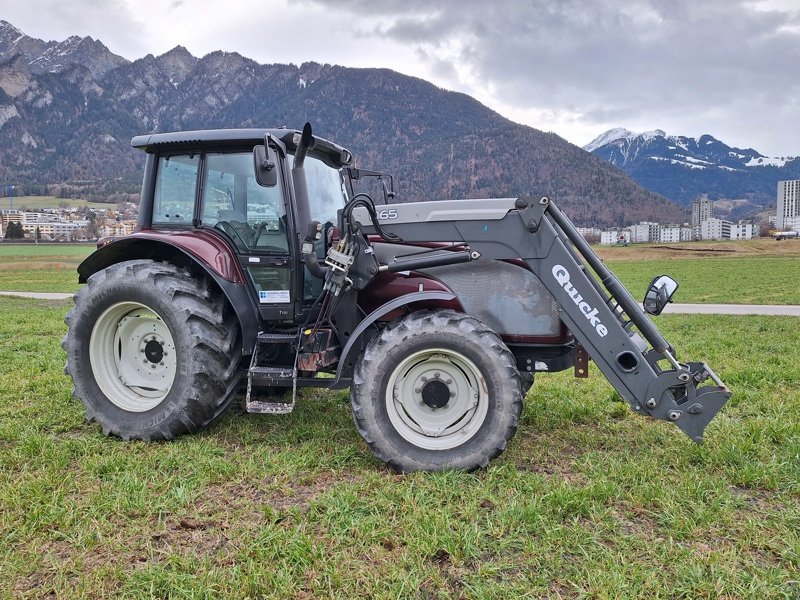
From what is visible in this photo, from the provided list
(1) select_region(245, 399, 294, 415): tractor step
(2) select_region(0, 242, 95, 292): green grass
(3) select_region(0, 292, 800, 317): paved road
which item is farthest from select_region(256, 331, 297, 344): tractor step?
(2) select_region(0, 242, 95, 292): green grass

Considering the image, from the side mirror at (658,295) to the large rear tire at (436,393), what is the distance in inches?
48.4

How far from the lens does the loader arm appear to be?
12.5ft

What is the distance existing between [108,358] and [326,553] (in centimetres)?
284

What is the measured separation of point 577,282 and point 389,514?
1.97 metres

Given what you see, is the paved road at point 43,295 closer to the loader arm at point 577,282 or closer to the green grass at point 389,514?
the green grass at point 389,514

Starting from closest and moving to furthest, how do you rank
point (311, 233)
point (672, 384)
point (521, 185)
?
point (672, 384)
point (311, 233)
point (521, 185)

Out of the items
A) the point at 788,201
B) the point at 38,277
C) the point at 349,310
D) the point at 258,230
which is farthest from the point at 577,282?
the point at 788,201

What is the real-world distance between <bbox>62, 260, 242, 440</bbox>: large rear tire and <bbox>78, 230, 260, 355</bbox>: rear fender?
0.47 feet

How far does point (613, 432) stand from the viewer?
474cm

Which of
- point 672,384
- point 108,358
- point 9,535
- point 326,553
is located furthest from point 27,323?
point 672,384

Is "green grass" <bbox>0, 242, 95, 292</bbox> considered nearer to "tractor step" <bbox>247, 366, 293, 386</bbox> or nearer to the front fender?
"tractor step" <bbox>247, 366, 293, 386</bbox>

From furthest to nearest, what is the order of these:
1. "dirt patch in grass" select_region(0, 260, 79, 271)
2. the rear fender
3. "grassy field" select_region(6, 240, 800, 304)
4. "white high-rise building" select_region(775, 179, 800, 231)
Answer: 1. "white high-rise building" select_region(775, 179, 800, 231)
2. "dirt patch in grass" select_region(0, 260, 79, 271)
3. "grassy field" select_region(6, 240, 800, 304)
4. the rear fender

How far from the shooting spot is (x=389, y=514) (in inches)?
128

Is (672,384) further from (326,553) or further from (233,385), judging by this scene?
(233,385)
